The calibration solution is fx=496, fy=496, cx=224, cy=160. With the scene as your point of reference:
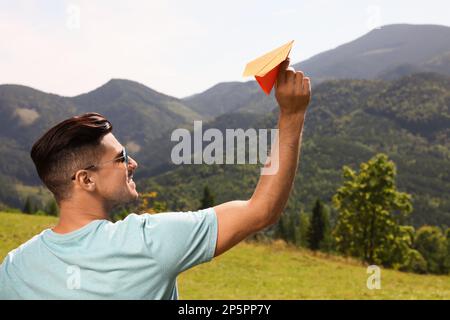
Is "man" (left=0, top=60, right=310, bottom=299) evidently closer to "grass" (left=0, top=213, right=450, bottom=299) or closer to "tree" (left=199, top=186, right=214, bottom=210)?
"grass" (left=0, top=213, right=450, bottom=299)

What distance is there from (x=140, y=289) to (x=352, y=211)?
1669 inches

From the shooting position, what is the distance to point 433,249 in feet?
289

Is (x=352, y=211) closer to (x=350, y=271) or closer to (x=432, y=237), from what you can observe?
(x=350, y=271)

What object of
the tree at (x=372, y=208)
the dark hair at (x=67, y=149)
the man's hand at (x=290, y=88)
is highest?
the man's hand at (x=290, y=88)

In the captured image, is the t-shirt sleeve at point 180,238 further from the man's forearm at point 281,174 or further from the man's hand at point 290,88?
the man's hand at point 290,88

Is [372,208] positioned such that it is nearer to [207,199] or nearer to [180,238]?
[207,199]

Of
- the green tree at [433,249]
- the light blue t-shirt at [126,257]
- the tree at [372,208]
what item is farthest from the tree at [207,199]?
the light blue t-shirt at [126,257]

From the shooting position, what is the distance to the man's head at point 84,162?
1.89 m

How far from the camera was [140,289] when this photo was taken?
5.77 ft

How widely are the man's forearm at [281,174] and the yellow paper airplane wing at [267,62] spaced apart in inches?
8.8

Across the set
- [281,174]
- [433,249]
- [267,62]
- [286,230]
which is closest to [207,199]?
[286,230]

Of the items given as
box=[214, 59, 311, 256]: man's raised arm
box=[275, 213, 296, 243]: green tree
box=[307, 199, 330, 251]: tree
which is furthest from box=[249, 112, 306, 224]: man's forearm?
box=[275, 213, 296, 243]: green tree

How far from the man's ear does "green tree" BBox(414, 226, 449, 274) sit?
8402cm

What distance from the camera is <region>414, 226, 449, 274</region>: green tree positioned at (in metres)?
81.4
